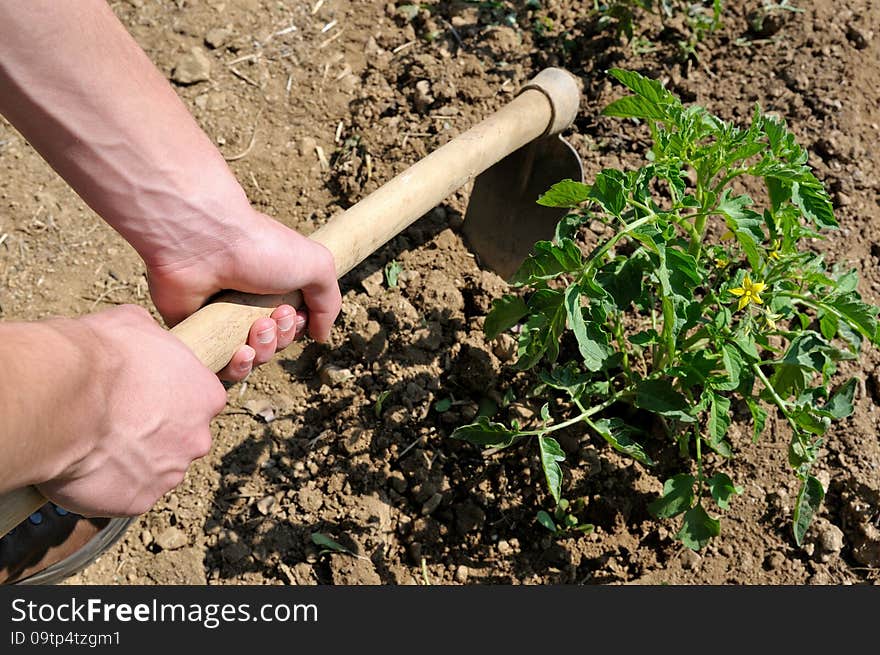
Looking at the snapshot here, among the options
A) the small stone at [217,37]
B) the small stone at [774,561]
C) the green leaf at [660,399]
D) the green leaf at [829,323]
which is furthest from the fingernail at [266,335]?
the small stone at [217,37]

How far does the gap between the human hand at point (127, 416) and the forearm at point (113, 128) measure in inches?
9.0

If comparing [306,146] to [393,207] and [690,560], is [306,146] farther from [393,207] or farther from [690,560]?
[690,560]

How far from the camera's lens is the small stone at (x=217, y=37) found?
324cm

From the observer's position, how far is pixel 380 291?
9.11ft

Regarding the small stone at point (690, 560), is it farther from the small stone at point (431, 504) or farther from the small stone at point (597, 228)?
the small stone at point (597, 228)

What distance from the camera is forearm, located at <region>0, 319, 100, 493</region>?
4.50 ft

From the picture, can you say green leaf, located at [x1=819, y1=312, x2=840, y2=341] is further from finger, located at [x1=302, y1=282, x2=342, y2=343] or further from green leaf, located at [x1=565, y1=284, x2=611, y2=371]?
finger, located at [x1=302, y1=282, x2=342, y2=343]

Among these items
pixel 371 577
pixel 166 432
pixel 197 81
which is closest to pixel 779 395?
pixel 371 577

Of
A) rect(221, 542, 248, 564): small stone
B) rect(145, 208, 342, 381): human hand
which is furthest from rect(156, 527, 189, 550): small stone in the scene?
rect(145, 208, 342, 381): human hand

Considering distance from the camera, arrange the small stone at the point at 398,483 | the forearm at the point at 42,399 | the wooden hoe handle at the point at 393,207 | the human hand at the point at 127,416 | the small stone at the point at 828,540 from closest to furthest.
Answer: the forearm at the point at 42,399
the human hand at the point at 127,416
the wooden hoe handle at the point at 393,207
the small stone at the point at 828,540
the small stone at the point at 398,483

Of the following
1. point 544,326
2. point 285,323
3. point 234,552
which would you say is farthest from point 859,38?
point 234,552

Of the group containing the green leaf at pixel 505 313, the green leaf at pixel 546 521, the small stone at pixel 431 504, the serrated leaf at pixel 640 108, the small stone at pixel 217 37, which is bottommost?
the green leaf at pixel 546 521

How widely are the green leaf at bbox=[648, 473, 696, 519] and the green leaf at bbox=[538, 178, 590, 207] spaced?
2.49 ft

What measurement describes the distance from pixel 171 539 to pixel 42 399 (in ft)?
3.83
